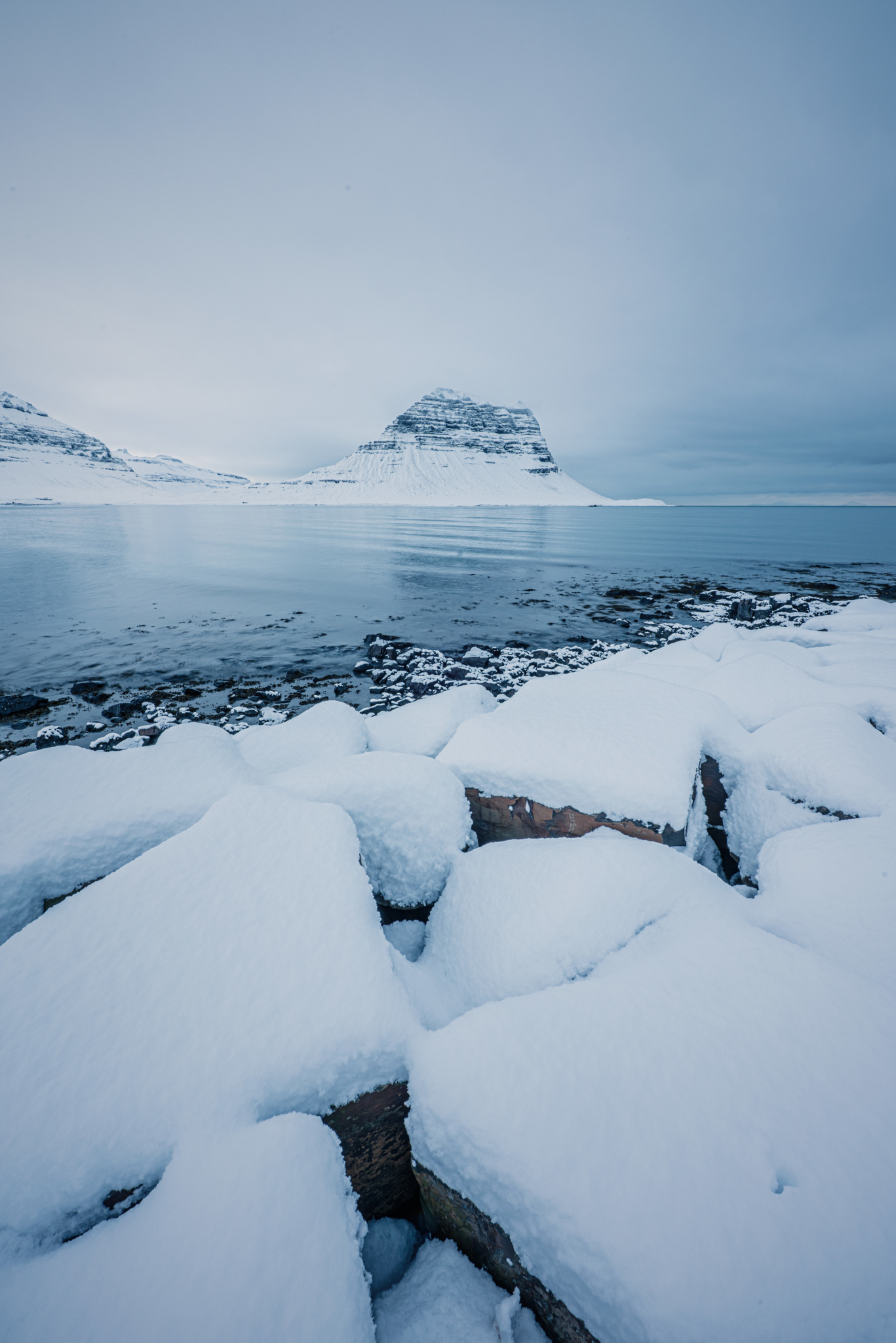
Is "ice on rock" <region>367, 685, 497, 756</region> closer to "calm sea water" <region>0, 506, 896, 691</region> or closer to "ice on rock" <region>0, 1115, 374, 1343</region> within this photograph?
"ice on rock" <region>0, 1115, 374, 1343</region>

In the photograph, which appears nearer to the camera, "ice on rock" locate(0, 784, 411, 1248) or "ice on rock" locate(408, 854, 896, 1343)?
"ice on rock" locate(408, 854, 896, 1343)

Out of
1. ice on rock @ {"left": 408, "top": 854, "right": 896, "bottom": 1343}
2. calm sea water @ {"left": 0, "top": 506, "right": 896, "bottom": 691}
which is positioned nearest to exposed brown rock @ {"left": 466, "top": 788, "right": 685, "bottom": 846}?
ice on rock @ {"left": 408, "top": 854, "right": 896, "bottom": 1343}

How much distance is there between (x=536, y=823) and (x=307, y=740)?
8.34 feet

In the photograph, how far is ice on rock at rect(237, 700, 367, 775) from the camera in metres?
4.90

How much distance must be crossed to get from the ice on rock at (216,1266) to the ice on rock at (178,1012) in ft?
0.50

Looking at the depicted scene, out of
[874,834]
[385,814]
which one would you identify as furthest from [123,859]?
[874,834]

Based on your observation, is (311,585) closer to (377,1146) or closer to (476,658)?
(476,658)

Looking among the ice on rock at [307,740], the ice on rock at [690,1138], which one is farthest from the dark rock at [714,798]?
the ice on rock at [307,740]

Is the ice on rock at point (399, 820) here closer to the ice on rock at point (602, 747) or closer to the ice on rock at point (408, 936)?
the ice on rock at point (408, 936)

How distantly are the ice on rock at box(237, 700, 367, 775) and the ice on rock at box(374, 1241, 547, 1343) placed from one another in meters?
3.12

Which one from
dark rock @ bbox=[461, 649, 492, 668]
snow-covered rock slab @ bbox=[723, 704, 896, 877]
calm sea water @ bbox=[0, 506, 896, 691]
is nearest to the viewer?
snow-covered rock slab @ bbox=[723, 704, 896, 877]

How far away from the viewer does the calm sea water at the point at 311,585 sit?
14242 millimetres

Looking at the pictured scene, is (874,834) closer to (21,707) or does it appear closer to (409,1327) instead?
(409,1327)

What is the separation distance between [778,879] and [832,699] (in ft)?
12.0
